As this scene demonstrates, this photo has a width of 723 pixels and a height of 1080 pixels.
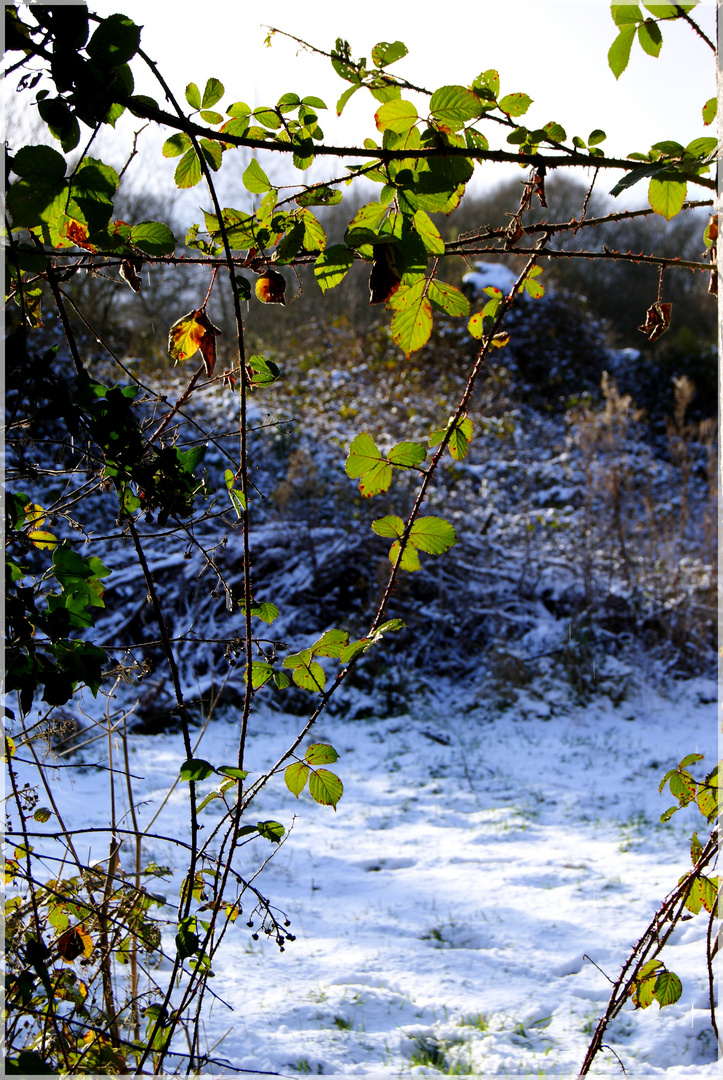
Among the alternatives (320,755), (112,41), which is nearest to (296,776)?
(320,755)

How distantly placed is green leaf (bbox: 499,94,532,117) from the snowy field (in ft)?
3.72

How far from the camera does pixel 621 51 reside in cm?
67

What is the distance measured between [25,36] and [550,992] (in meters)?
2.49

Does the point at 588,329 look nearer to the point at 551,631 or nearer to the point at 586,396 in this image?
the point at 586,396

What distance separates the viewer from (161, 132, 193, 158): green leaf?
0.78 meters

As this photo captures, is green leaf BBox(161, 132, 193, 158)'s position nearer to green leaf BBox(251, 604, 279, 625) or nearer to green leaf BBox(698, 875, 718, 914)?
green leaf BBox(251, 604, 279, 625)

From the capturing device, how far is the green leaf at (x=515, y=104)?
2.58ft

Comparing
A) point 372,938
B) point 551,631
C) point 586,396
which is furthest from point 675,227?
point 372,938

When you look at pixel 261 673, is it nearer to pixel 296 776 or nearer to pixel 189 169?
pixel 296 776

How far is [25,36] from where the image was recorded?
640 mm

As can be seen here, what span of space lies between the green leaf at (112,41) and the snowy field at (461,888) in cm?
106

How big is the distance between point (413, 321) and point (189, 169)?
0.30 m

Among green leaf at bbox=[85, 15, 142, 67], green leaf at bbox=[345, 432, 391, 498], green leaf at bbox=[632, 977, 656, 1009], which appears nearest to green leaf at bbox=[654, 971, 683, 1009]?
green leaf at bbox=[632, 977, 656, 1009]

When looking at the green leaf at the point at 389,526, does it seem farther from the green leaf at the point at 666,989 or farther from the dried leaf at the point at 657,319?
the green leaf at the point at 666,989
